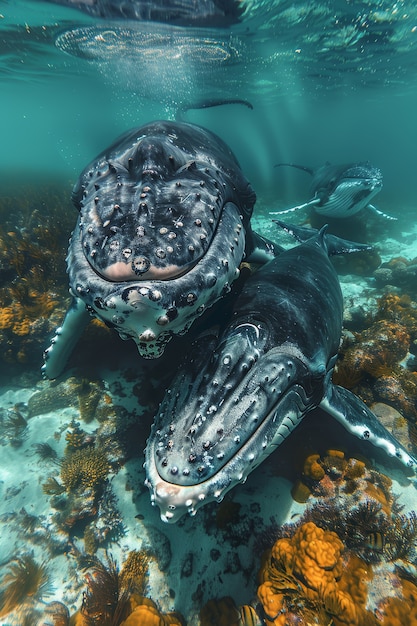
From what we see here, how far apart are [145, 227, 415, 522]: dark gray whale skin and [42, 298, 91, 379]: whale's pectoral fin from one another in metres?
2.52

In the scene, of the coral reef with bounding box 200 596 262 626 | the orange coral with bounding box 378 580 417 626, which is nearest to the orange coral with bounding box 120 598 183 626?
the coral reef with bounding box 200 596 262 626

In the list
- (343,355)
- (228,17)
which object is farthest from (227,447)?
(228,17)

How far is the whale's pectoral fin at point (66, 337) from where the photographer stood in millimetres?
5879

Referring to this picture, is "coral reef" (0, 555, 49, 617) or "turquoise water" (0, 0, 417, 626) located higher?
"turquoise water" (0, 0, 417, 626)

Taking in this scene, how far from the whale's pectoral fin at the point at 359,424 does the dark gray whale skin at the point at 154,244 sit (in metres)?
2.98

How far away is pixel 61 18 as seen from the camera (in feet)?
60.1

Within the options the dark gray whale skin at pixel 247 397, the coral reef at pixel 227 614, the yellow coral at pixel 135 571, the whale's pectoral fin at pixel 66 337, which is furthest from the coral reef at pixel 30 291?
the coral reef at pixel 227 614

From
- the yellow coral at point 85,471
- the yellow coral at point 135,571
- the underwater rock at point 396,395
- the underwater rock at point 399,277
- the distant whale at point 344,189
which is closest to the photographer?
the yellow coral at point 135,571

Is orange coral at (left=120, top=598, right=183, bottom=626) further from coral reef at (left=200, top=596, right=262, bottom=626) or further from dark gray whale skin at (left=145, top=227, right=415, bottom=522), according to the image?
dark gray whale skin at (left=145, top=227, right=415, bottom=522)

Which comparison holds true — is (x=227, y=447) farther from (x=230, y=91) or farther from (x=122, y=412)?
(x=230, y=91)

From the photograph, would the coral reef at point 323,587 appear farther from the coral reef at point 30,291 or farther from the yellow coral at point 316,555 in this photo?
the coral reef at point 30,291

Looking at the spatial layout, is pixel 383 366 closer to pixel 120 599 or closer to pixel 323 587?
pixel 323 587

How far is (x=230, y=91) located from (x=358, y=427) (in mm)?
48846

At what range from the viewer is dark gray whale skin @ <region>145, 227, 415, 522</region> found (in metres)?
3.35
